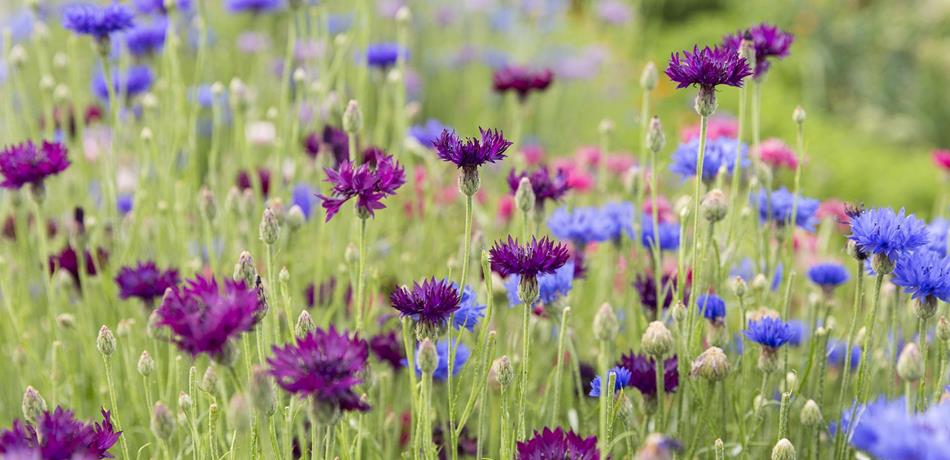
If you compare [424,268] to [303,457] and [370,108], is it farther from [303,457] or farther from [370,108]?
[370,108]

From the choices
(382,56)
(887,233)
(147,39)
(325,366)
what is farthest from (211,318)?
(147,39)

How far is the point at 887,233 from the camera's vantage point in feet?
3.19

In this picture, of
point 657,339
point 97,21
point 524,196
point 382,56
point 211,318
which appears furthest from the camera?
point 382,56

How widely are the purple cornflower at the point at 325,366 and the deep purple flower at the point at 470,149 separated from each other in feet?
0.87

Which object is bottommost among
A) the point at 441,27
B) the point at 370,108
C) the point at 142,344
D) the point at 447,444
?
the point at 447,444

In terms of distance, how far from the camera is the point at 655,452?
26.4 inches

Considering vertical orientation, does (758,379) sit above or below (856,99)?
below

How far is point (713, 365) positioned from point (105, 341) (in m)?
0.61

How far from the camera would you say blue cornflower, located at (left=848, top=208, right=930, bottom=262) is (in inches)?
38.3

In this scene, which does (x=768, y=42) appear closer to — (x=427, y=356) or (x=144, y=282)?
(x=427, y=356)

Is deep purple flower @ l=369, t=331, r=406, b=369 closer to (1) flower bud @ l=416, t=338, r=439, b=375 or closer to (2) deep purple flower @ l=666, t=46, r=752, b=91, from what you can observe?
(1) flower bud @ l=416, t=338, r=439, b=375

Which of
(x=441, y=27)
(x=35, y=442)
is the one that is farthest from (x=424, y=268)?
(x=441, y=27)

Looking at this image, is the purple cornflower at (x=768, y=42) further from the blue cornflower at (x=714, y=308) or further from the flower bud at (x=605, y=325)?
the flower bud at (x=605, y=325)

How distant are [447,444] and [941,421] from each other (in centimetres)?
63
